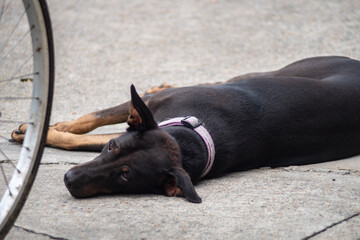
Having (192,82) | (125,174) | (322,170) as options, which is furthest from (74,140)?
(192,82)

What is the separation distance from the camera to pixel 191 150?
12.3ft

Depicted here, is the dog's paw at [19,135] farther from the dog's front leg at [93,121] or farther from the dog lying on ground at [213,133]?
the dog's front leg at [93,121]

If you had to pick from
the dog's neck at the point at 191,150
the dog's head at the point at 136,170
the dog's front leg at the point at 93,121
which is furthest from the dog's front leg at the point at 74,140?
the dog's head at the point at 136,170

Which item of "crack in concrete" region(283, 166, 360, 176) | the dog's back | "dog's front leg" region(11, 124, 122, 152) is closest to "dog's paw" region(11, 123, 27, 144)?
"dog's front leg" region(11, 124, 122, 152)

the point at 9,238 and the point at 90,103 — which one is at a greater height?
the point at 9,238

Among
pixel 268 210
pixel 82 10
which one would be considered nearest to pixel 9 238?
pixel 268 210

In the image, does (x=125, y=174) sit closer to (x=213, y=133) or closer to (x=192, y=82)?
(x=213, y=133)

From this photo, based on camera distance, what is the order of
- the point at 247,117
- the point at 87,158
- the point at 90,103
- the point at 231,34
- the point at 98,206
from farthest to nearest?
1. the point at 231,34
2. the point at 90,103
3. the point at 87,158
4. the point at 247,117
5. the point at 98,206

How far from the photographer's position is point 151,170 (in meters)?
3.48

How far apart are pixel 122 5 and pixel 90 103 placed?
377 cm

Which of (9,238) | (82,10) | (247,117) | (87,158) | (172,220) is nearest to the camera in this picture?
(9,238)

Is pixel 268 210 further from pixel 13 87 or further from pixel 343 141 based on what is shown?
pixel 13 87

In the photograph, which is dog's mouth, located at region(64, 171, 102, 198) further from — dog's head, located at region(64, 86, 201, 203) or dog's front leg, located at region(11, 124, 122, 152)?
dog's front leg, located at region(11, 124, 122, 152)

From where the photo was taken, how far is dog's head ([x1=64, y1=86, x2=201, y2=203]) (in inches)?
135
